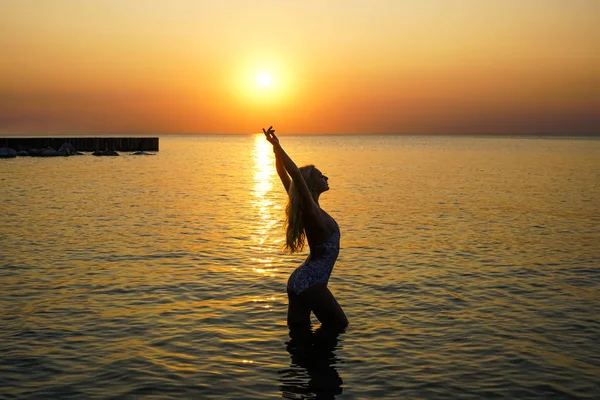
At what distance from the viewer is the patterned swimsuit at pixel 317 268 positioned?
9219 millimetres

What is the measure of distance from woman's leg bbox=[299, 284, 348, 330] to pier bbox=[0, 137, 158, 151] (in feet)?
A: 306

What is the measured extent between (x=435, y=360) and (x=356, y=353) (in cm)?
112

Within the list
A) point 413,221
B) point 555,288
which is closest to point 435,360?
point 555,288

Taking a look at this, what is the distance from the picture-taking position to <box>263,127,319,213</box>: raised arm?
26.8 ft

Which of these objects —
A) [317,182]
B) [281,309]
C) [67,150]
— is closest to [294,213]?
[317,182]

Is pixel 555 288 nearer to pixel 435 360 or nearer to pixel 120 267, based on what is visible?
pixel 435 360

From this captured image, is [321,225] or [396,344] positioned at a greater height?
[321,225]

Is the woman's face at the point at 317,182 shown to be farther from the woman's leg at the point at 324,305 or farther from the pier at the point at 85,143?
the pier at the point at 85,143

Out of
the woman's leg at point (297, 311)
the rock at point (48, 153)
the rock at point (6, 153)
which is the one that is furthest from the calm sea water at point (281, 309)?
the rock at point (48, 153)

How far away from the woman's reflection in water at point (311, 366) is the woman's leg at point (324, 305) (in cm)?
30

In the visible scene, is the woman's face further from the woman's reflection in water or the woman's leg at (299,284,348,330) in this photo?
the woman's reflection in water

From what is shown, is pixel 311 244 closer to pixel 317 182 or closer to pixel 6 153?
pixel 317 182

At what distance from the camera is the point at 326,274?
9.28 m

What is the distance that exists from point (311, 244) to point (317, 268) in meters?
0.38
